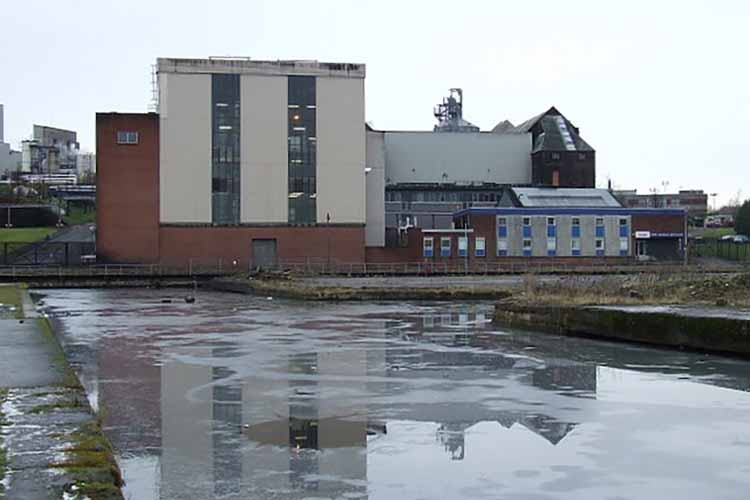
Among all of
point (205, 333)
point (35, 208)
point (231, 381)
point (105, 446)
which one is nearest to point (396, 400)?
point (231, 381)

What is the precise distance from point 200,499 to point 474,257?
75.2 m

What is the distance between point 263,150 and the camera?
77.5 meters

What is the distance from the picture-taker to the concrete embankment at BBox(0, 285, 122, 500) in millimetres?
7543

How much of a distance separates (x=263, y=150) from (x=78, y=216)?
2515 inches

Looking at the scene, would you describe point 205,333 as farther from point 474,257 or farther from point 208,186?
point 474,257

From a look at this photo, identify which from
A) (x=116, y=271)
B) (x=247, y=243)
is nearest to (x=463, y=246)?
(x=247, y=243)

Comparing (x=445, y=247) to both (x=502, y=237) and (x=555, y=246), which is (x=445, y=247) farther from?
(x=555, y=246)

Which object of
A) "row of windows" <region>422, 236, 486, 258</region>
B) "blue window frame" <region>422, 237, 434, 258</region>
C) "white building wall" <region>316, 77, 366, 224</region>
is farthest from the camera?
"row of windows" <region>422, 236, 486, 258</region>

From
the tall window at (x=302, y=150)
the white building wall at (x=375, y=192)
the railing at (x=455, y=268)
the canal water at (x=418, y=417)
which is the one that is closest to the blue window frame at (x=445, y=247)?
the railing at (x=455, y=268)

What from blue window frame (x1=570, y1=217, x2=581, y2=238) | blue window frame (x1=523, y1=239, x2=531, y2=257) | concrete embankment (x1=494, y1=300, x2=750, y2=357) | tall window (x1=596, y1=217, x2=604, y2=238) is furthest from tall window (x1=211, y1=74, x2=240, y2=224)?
concrete embankment (x1=494, y1=300, x2=750, y2=357)

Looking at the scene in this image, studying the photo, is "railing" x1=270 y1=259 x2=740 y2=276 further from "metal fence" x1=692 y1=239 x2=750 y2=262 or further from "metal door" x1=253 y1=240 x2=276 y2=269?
"metal fence" x1=692 y1=239 x2=750 y2=262

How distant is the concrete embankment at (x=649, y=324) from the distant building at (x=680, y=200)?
13686 cm

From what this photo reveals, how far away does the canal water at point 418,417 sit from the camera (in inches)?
351

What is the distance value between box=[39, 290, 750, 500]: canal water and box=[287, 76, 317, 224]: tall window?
2121 inches
